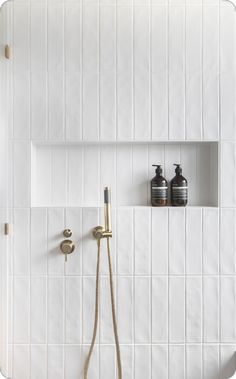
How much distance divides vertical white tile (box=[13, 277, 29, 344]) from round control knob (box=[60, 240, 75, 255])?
0.73 feet

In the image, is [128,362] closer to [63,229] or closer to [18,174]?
[63,229]

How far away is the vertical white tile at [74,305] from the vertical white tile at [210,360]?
22.3 inches

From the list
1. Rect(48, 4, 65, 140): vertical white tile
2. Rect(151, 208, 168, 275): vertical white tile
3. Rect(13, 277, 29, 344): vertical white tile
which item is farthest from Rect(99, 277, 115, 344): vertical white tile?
Rect(48, 4, 65, 140): vertical white tile

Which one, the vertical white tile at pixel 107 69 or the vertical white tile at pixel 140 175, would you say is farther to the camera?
the vertical white tile at pixel 140 175

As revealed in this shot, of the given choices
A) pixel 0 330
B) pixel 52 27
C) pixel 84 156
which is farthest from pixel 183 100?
pixel 0 330

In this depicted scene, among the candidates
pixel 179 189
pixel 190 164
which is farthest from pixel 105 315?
pixel 190 164

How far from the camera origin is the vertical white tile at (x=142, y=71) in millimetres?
1847

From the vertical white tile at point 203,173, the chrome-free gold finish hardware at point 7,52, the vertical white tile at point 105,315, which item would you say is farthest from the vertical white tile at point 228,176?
→ the chrome-free gold finish hardware at point 7,52

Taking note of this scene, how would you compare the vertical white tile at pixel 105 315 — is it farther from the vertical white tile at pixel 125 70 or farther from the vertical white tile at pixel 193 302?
the vertical white tile at pixel 125 70

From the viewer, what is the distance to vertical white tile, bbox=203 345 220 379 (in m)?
1.87

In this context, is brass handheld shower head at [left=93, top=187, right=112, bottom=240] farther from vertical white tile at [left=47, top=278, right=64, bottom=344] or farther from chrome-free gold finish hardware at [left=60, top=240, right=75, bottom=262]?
vertical white tile at [left=47, top=278, right=64, bottom=344]

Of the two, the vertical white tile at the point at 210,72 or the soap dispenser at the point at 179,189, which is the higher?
the vertical white tile at the point at 210,72

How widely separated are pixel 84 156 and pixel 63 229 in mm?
350

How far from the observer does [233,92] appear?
1.86 m
